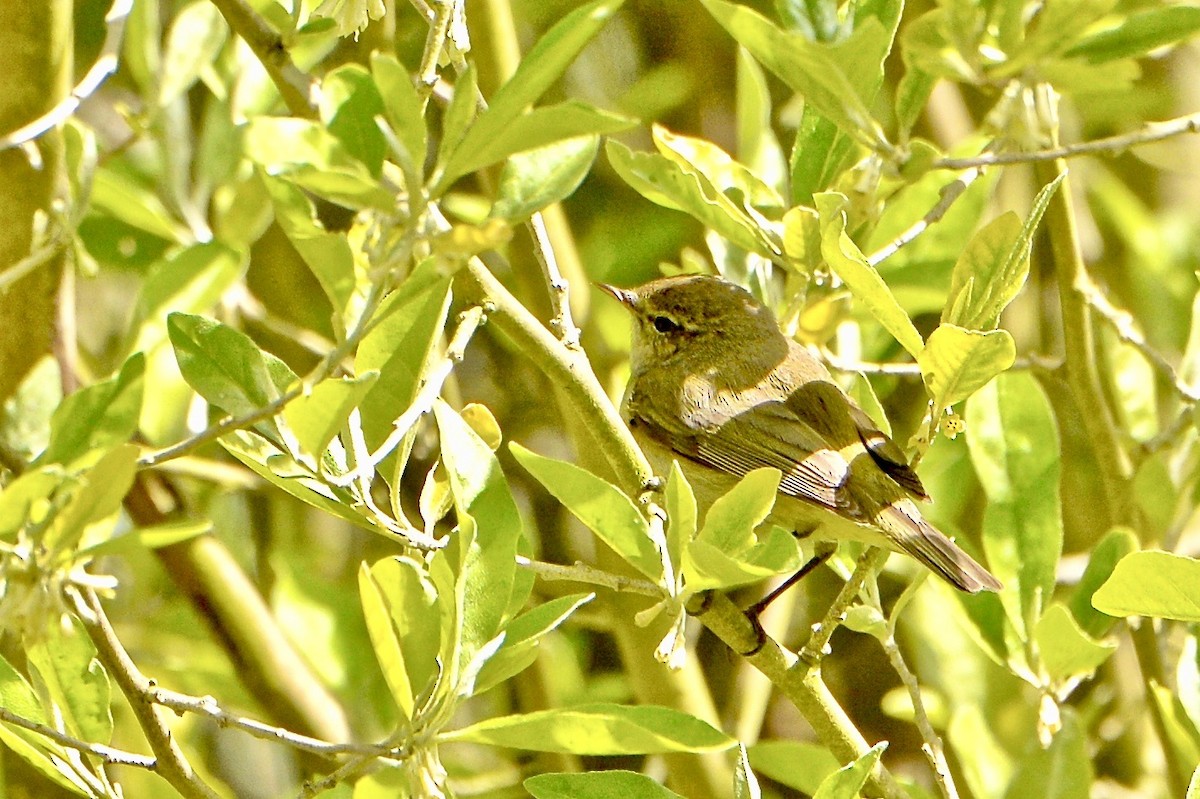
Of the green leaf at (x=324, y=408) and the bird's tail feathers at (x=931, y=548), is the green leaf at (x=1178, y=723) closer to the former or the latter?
the bird's tail feathers at (x=931, y=548)

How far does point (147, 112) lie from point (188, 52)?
0.14 metres

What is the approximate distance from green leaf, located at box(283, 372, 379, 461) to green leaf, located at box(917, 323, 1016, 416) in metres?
0.65

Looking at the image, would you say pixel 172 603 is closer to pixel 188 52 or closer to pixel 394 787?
pixel 188 52

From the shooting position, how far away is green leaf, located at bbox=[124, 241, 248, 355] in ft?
7.77

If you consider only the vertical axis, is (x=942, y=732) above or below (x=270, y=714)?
below

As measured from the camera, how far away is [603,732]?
1.46m

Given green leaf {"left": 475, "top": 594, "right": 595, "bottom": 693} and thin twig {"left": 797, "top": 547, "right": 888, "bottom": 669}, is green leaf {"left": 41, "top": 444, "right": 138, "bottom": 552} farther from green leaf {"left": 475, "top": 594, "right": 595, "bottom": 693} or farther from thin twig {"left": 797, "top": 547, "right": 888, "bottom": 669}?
thin twig {"left": 797, "top": 547, "right": 888, "bottom": 669}

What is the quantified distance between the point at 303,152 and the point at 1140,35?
4.27 feet

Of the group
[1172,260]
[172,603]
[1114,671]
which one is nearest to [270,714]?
[172,603]

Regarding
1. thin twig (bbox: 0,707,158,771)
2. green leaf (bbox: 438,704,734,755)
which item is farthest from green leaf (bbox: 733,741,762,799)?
thin twig (bbox: 0,707,158,771)

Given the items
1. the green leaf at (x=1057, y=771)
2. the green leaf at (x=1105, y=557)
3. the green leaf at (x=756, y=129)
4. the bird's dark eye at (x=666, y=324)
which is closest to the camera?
the green leaf at (x=1057, y=771)

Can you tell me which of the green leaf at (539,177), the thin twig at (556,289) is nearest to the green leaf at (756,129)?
the thin twig at (556,289)

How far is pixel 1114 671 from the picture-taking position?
3465 millimetres

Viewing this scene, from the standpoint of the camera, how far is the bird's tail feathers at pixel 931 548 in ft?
7.72
